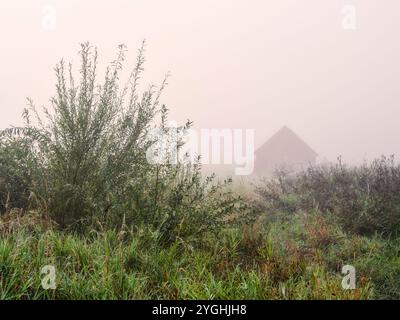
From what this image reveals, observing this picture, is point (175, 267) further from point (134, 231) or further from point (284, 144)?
point (284, 144)

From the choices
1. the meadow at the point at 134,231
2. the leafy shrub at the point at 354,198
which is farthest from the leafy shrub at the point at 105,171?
the leafy shrub at the point at 354,198

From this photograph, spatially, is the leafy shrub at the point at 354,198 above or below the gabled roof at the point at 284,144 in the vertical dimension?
below

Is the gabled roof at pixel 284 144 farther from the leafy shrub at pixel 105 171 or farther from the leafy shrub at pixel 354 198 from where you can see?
the leafy shrub at pixel 105 171

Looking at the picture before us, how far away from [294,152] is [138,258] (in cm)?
3025

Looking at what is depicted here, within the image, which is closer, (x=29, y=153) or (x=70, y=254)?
(x=70, y=254)

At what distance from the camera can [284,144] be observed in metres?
→ 33.6

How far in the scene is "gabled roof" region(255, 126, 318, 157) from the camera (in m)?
33.5

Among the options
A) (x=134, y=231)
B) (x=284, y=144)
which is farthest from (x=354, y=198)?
(x=284, y=144)

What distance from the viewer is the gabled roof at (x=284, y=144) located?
110 feet

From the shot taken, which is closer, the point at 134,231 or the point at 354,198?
the point at 134,231

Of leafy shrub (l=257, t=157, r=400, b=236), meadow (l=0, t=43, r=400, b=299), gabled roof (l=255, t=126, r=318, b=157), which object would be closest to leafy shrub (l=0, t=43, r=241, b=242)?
meadow (l=0, t=43, r=400, b=299)

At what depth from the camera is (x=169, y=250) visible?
15.0ft
